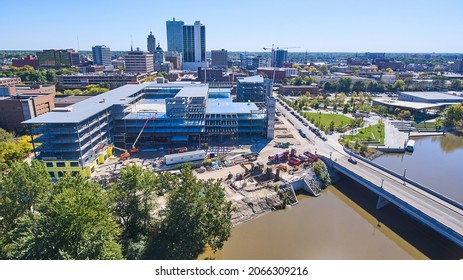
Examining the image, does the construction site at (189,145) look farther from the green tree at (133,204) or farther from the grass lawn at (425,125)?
the grass lawn at (425,125)

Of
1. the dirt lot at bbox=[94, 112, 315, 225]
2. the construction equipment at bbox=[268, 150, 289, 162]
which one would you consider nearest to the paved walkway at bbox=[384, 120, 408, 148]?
the dirt lot at bbox=[94, 112, 315, 225]

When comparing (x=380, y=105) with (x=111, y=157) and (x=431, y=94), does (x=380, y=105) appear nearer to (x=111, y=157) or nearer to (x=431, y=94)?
(x=431, y=94)

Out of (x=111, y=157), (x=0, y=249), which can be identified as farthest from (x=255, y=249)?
(x=111, y=157)

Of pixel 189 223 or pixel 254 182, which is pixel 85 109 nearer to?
pixel 254 182

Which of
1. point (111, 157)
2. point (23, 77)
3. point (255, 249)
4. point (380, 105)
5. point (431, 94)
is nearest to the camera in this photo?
point (255, 249)

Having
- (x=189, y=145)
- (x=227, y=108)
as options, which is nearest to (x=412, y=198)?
(x=189, y=145)

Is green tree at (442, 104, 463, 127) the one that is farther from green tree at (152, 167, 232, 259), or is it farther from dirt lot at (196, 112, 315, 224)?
green tree at (152, 167, 232, 259)
